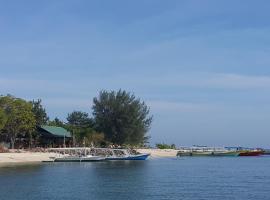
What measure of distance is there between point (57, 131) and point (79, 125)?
2331 cm

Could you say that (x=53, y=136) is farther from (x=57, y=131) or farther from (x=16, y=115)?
(x=16, y=115)

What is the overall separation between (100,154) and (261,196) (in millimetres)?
74002

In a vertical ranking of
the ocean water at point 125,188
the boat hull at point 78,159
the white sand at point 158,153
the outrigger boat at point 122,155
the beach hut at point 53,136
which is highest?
the beach hut at point 53,136

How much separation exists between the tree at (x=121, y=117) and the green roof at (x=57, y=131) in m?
11.8

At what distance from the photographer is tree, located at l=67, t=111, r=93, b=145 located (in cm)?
13388

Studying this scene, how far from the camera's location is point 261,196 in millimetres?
47375

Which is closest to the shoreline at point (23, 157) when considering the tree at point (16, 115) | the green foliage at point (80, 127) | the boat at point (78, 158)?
the boat at point (78, 158)

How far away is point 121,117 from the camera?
13588cm

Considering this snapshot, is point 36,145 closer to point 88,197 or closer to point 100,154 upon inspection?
point 100,154

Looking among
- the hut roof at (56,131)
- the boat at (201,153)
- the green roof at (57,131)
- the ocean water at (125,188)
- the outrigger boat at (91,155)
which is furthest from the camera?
the boat at (201,153)

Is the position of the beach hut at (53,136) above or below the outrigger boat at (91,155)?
above

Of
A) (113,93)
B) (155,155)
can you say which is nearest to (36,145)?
(113,93)

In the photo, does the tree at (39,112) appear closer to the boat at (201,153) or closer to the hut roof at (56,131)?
the hut roof at (56,131)

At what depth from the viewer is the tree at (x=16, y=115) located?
106 meters
